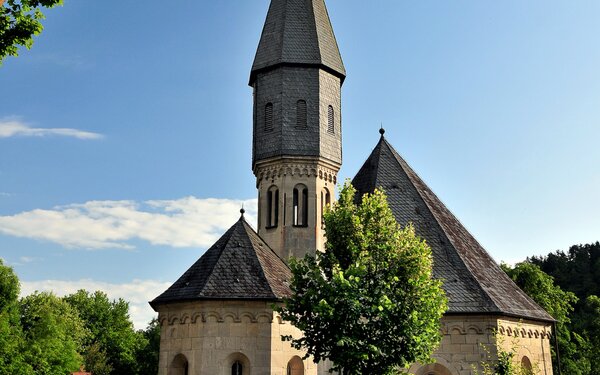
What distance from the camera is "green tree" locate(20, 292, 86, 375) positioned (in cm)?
4647

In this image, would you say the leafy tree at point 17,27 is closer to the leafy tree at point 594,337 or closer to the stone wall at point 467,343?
the stone wall at point 467,343

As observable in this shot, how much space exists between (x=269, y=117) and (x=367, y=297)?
15.7m

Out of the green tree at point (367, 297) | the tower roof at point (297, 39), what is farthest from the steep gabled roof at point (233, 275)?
the tower roof at point (297, 39)

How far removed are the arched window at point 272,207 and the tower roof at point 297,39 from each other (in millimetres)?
6439

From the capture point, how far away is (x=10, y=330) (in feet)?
150

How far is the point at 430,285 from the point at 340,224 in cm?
308

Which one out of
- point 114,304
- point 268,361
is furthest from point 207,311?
point 114,304

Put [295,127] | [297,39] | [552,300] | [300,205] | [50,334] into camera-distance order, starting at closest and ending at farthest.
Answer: [300,205]
[295,127]
[297,39]
[552,300]
[50,334]

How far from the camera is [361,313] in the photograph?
53.7ft

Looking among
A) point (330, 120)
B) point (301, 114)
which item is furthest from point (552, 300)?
point (301, 114)

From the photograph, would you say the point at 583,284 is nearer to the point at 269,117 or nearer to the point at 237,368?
the point at 269,117

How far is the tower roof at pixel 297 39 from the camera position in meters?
30.8

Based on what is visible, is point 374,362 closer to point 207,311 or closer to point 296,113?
point 207,311

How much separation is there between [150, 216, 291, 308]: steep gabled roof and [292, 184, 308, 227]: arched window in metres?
4.39
